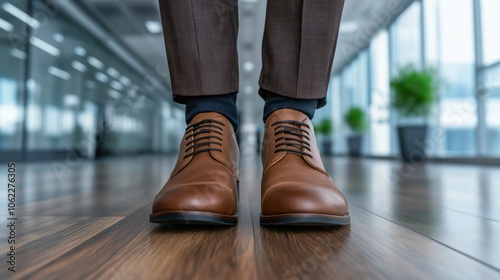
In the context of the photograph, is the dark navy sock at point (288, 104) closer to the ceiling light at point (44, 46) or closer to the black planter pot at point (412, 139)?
the black planter pot at point (412, 139)

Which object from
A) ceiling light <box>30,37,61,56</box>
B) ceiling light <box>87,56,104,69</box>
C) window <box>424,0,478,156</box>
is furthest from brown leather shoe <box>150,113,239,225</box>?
ceiling light <box>87,56,104,69</box>

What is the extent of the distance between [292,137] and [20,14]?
3.58 metres

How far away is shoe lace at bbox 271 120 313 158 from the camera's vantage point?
559 mm

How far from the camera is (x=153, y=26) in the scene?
16.8ft

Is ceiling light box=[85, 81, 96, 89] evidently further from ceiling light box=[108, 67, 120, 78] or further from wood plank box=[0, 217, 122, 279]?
wood plank box=[0, 217, 122, 279]

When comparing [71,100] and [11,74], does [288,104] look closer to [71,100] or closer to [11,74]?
[11,74]

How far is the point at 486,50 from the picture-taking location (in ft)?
10.3

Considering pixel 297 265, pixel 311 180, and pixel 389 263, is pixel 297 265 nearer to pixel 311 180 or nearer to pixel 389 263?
pixel 389 263

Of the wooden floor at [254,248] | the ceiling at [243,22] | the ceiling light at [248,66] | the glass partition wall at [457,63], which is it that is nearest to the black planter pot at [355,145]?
the glass partition wall at [457,63]

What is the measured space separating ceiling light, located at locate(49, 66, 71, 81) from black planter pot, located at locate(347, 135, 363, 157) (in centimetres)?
481

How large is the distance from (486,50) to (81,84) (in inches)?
166

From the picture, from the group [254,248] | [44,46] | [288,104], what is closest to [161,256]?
[254,248]

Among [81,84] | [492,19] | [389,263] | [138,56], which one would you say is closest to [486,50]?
[492,19]

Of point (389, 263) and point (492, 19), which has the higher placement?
point (492, 19)
